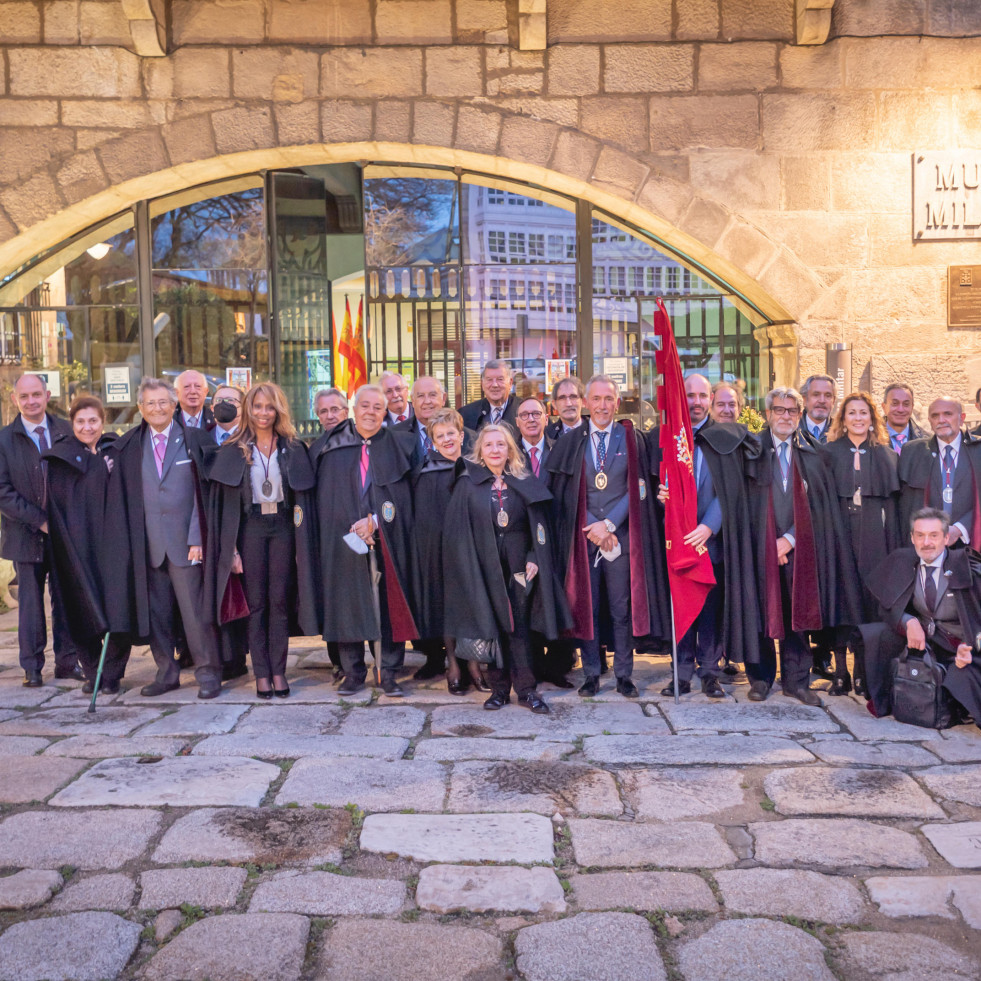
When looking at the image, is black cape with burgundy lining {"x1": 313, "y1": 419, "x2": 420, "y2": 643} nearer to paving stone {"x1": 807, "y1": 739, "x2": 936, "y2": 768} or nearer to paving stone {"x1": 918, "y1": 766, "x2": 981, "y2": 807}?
paving stone {"x1": 807, "y1": 739, "x2": 936, "y2": 768}

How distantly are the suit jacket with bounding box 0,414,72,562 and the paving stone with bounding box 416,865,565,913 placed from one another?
377 centimetres

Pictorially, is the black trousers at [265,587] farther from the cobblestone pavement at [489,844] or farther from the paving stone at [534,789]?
the paving stone at [534,789]

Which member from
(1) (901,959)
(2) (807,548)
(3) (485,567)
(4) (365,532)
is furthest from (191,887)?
(2) (807,548)

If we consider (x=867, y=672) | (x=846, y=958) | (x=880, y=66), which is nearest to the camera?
(x=846, y=958)

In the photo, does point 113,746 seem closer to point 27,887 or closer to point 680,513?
point 27,887

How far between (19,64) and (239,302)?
2.47 m

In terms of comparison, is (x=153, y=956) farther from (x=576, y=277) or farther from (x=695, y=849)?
(x=576, y=277)

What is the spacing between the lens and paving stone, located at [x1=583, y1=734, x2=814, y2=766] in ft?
15.7

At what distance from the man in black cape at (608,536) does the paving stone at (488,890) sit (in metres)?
2.34

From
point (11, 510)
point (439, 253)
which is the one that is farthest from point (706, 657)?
point (439, 253)

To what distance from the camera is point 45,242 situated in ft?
29.8

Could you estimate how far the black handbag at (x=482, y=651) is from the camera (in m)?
5.67

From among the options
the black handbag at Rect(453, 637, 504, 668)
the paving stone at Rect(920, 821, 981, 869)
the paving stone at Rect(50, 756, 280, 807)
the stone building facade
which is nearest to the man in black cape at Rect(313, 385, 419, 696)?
the black handbag at Rect(453, 637, 504, 668)

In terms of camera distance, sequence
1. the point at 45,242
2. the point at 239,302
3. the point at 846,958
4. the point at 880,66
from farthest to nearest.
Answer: the point at 239,302
the point at 45,242
the point at 880,66
the point at 846,958
